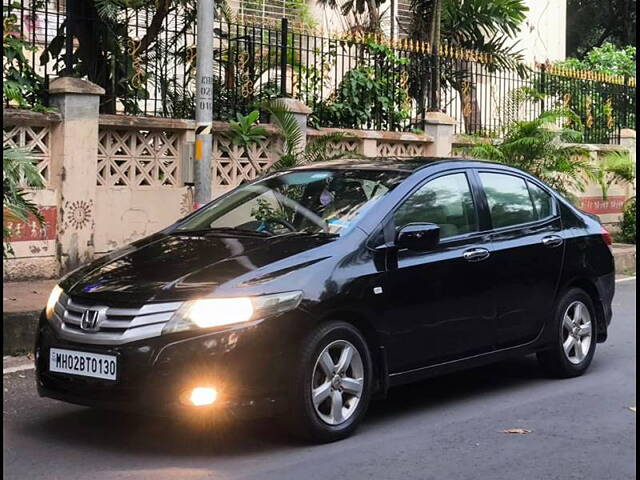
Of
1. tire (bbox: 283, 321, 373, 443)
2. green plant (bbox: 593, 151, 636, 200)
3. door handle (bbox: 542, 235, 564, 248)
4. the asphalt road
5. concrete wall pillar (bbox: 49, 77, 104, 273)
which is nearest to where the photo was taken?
the asphalt road

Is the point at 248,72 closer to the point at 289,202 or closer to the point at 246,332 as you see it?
the point at 289,202

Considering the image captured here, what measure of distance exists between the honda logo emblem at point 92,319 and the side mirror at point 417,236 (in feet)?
5.76

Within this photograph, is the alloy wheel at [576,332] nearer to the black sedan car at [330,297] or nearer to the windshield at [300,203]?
the black sedan car at [330,297]

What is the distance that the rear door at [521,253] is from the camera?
693cm

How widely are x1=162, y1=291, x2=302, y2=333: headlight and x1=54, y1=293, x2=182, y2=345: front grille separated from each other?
0.05 metres

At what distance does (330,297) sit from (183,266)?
0.81 m

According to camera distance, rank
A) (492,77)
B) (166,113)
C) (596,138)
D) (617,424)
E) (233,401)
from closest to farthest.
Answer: (233,401), (617,424), (166,113), (492,77), (596,138)

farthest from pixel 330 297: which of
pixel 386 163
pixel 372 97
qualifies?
pixel 372 97

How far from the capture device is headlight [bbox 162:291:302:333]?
5.38 metres

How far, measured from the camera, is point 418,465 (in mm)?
5418

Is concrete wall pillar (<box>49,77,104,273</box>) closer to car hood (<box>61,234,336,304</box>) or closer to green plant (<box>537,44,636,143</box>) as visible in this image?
car hood (<box>61,234,336,304</box>)

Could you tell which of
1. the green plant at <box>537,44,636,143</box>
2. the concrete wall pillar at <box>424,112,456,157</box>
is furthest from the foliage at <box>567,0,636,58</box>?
the concrete wall pillar at <box>424,112,456,157</box>

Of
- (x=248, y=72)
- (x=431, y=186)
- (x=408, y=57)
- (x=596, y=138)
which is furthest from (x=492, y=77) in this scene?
(x=431, y=186)

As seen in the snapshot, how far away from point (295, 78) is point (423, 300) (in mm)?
8145
